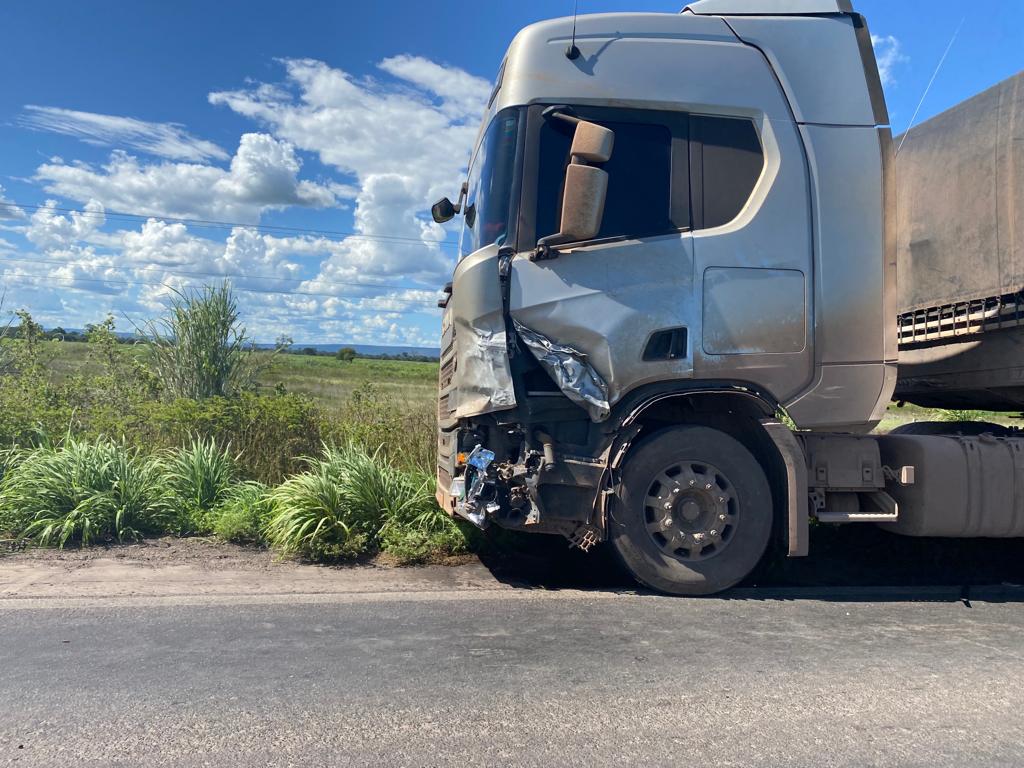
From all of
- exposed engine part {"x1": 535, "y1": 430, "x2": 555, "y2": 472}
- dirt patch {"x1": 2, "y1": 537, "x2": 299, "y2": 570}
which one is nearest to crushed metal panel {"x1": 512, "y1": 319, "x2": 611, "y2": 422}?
exposed engine part {"x1": 535, "y1": 430, "x2": 555, "y2": 472}

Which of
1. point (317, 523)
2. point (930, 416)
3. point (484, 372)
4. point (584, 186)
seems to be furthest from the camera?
point (930, 416)

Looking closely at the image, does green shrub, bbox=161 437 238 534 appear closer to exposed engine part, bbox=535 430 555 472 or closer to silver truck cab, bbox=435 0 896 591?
silver truck cab, bbox=435 0 896 591

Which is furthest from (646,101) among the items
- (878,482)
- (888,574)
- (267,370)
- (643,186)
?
(267,370)

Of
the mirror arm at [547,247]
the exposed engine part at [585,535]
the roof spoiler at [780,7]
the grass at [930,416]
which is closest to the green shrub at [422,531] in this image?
the exposed engine part at [585,535]

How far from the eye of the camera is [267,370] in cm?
953

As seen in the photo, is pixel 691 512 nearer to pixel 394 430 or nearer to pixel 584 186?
pixel 584 186

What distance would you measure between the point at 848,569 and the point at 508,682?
367 cm

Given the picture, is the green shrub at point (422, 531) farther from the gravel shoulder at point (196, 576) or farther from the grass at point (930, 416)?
the grass at point (930, 416)

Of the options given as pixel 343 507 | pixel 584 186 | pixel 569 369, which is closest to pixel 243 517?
pixel 343 507

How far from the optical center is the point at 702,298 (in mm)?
4691

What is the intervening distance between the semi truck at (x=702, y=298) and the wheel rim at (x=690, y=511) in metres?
0.01

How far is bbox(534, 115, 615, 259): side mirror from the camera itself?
4359 millimetres

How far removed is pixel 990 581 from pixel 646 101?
14.8ft

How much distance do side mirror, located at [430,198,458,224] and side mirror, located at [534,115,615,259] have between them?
77.6 inches
